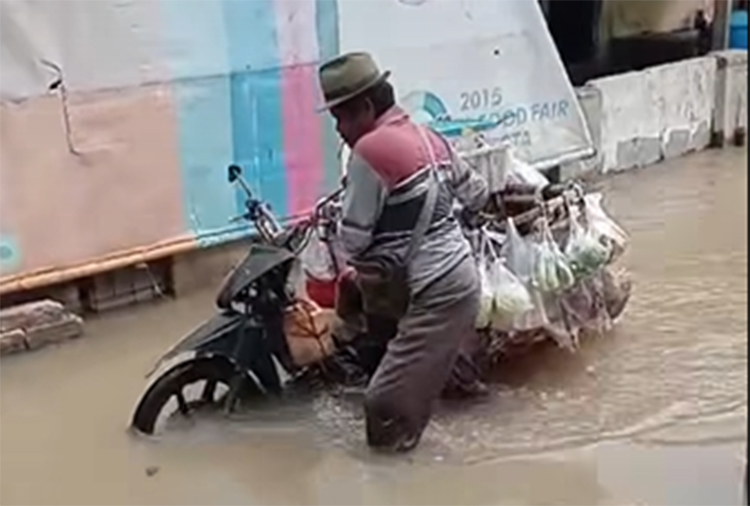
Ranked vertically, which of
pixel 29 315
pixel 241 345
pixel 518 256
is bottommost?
pixel 29 315

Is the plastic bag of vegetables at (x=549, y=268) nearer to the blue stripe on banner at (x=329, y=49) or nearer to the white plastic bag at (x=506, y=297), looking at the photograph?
the white plastic bag at (x=506, y=297)

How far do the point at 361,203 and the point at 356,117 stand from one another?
32 centimetres

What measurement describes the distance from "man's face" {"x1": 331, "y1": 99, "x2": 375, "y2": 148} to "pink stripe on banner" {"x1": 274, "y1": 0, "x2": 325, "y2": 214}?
2.52 metres

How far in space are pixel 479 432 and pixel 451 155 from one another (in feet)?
3.56

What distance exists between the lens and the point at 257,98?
7078mm

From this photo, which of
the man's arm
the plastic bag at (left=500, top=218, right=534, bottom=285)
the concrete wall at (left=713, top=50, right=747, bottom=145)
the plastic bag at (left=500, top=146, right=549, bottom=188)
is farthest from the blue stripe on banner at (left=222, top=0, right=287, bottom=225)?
the concrete wall at (left=713, top=50, right=747, bottom=145)

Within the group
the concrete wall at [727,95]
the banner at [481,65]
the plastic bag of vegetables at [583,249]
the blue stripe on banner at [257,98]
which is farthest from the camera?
the concrete wall at [727,95]

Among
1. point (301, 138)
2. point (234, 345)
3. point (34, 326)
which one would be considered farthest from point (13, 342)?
point (301, 138)

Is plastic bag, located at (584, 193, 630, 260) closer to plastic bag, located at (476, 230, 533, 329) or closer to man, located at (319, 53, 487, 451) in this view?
plastic bag, located at (476, 230, 533, 329)

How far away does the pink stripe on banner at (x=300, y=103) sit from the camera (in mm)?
7117

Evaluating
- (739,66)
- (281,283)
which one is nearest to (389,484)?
(281,283)

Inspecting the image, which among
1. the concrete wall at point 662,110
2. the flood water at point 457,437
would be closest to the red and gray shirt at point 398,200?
the flood water at point 457,437

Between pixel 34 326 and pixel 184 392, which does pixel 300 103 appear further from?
pixel 184 392

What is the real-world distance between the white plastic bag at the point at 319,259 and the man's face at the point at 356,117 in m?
0.64
